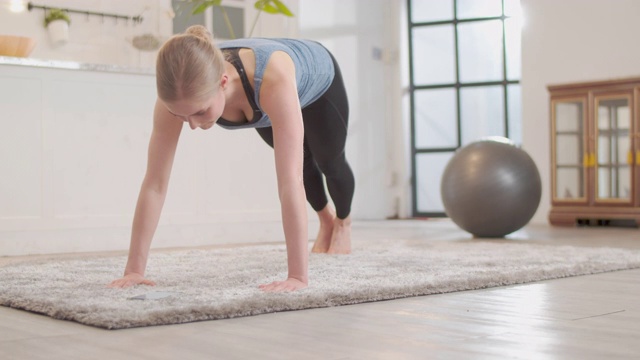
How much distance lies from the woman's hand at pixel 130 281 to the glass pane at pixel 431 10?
19.2 feet

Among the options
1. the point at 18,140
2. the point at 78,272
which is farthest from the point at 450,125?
the point at 78,272

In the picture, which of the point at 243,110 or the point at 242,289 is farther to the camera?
the point at 243,110

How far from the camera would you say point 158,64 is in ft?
6.15

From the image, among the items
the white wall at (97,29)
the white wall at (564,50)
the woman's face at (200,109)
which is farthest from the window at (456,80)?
the woman's face at (200,109)

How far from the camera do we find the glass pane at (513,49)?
721cm

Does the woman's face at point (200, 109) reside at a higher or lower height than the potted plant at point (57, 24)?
lower

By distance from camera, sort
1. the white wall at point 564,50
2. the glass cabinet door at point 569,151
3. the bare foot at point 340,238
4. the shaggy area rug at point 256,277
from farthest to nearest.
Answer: the white wall at point 564,50 → the glass cabinet door at point 569,151 → the bare foot at point 340,238 → the shaggy area rug at point 256,277

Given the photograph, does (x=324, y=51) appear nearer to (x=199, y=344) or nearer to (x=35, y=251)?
(x=199, y=344)

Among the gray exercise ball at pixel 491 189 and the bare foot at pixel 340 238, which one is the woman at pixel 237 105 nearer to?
the bare foot at pixel 340 238

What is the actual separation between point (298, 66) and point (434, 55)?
17.9 feet

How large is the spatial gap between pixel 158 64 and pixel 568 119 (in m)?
4.73

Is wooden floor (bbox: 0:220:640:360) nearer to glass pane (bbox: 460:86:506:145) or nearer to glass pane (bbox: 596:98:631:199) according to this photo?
glass pane (bbox: 596:98:631:199)

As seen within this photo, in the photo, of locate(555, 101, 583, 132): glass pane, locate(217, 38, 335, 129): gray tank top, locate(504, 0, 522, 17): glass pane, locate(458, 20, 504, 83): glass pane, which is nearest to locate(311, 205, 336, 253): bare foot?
locate(217, 38, 335, 129): gray tank top

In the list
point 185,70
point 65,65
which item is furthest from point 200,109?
point 65,65
